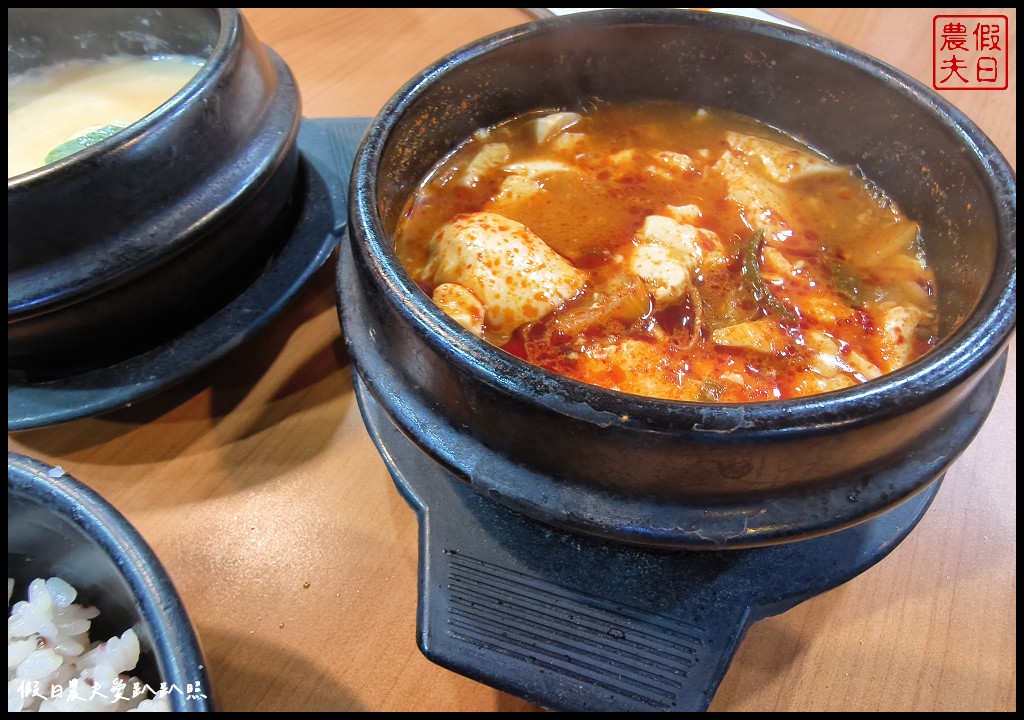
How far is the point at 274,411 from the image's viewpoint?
63.6 inches

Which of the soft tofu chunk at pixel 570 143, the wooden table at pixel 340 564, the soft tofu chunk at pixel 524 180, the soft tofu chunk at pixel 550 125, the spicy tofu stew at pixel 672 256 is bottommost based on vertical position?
A: the wooden table at pixel 340 564

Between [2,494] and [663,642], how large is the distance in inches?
40.3

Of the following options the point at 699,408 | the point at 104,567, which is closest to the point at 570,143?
the point at 699,408

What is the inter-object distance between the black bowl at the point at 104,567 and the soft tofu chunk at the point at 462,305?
2.10ft

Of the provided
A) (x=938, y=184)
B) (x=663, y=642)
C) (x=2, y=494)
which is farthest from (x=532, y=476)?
(x=938, y=184)

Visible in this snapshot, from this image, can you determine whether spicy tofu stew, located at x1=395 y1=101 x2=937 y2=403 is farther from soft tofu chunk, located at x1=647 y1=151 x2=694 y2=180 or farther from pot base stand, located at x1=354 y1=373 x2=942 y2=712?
pot base stand, located at x1=354 y1=373 x2=942 y2=712

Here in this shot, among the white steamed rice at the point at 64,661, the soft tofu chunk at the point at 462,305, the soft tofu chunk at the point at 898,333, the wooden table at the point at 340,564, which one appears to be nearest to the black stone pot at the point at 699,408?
the soft tofu chunk at the point at 898,333

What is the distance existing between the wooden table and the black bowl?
0.84ft

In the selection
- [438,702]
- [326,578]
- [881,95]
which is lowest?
[438,702]

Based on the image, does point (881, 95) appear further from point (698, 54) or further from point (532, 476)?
point (532, 476)

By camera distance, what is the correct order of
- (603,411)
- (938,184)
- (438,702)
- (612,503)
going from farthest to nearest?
(938,184), (438,702), (612,503), (603,411)

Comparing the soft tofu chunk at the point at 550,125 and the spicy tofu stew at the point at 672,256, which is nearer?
the spicy tofu stew at the point at 672,256

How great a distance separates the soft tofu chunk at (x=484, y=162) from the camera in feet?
5.60

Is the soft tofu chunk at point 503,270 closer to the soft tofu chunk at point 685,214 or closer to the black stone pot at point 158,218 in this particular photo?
the soft tofu chunk at point 685,214
